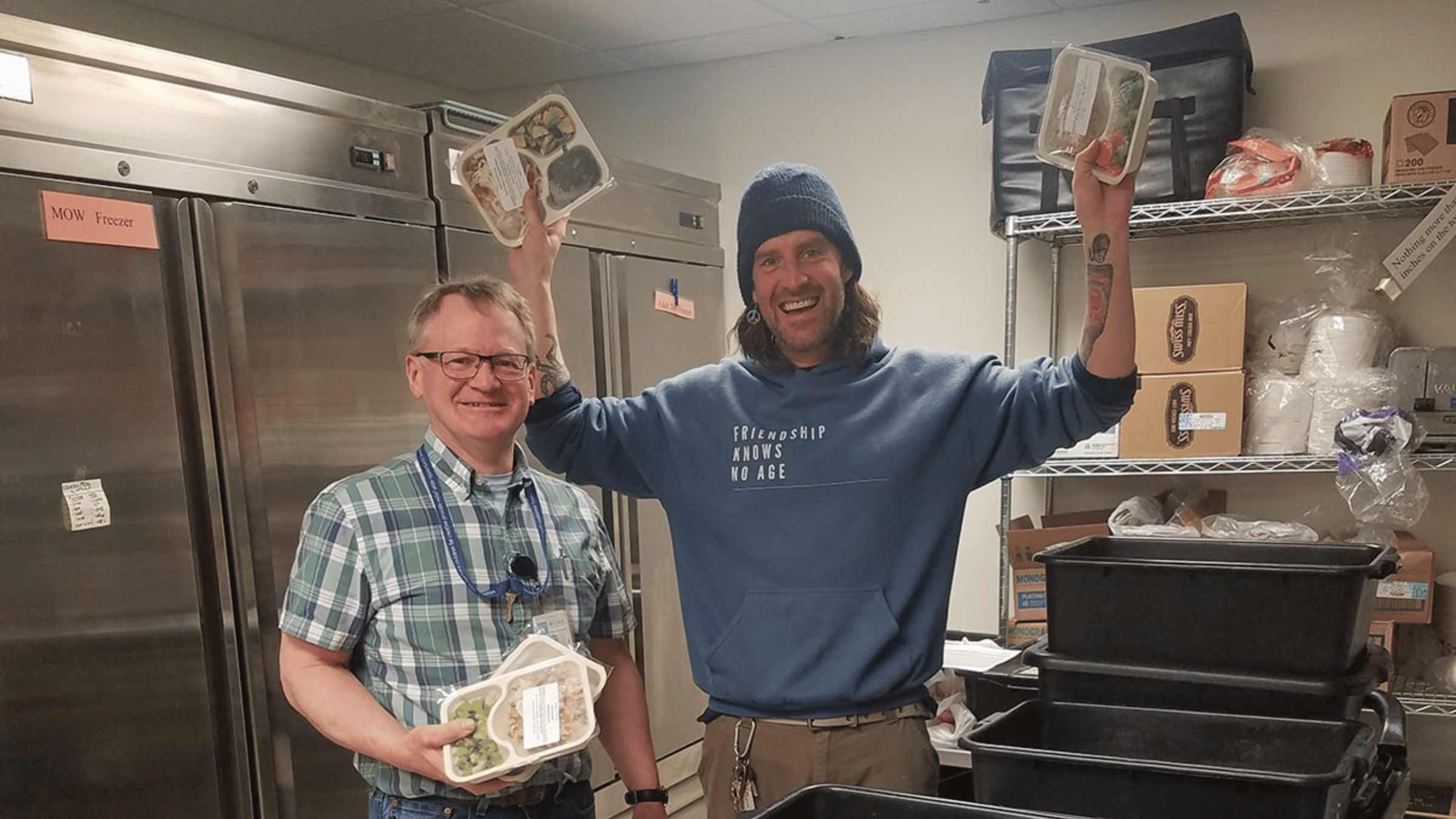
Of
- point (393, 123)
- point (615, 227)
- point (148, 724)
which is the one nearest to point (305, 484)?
point (148, 724)

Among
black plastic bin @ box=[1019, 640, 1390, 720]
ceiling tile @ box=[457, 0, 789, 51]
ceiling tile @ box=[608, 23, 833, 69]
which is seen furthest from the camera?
ceiling tile @ box=[608, 23, 833, 69]

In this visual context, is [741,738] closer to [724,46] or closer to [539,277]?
[539,277]

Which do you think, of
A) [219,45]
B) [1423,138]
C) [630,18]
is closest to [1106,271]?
[1423,138]

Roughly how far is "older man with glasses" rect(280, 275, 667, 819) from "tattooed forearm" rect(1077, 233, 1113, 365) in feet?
2.78

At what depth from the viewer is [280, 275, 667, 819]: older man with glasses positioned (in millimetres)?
1411

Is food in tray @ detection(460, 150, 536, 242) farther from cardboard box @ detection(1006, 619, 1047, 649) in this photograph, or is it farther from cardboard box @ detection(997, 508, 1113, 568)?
cardboard box @ detection(1006, 619, 1047, 649)

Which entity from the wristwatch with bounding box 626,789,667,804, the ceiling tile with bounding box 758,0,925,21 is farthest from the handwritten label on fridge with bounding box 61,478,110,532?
the ceiling tile with bounding box 758,0,925,21

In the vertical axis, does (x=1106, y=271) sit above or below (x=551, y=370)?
above

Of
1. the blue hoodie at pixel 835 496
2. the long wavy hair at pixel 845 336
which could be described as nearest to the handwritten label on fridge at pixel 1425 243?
the blue hoodie at pixel 835 496

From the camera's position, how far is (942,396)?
161 cm

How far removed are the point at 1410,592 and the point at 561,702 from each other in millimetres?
2198

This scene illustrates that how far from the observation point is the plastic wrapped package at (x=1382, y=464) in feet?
7.80

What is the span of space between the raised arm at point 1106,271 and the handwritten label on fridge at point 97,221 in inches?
66.9

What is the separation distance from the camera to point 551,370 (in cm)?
171
